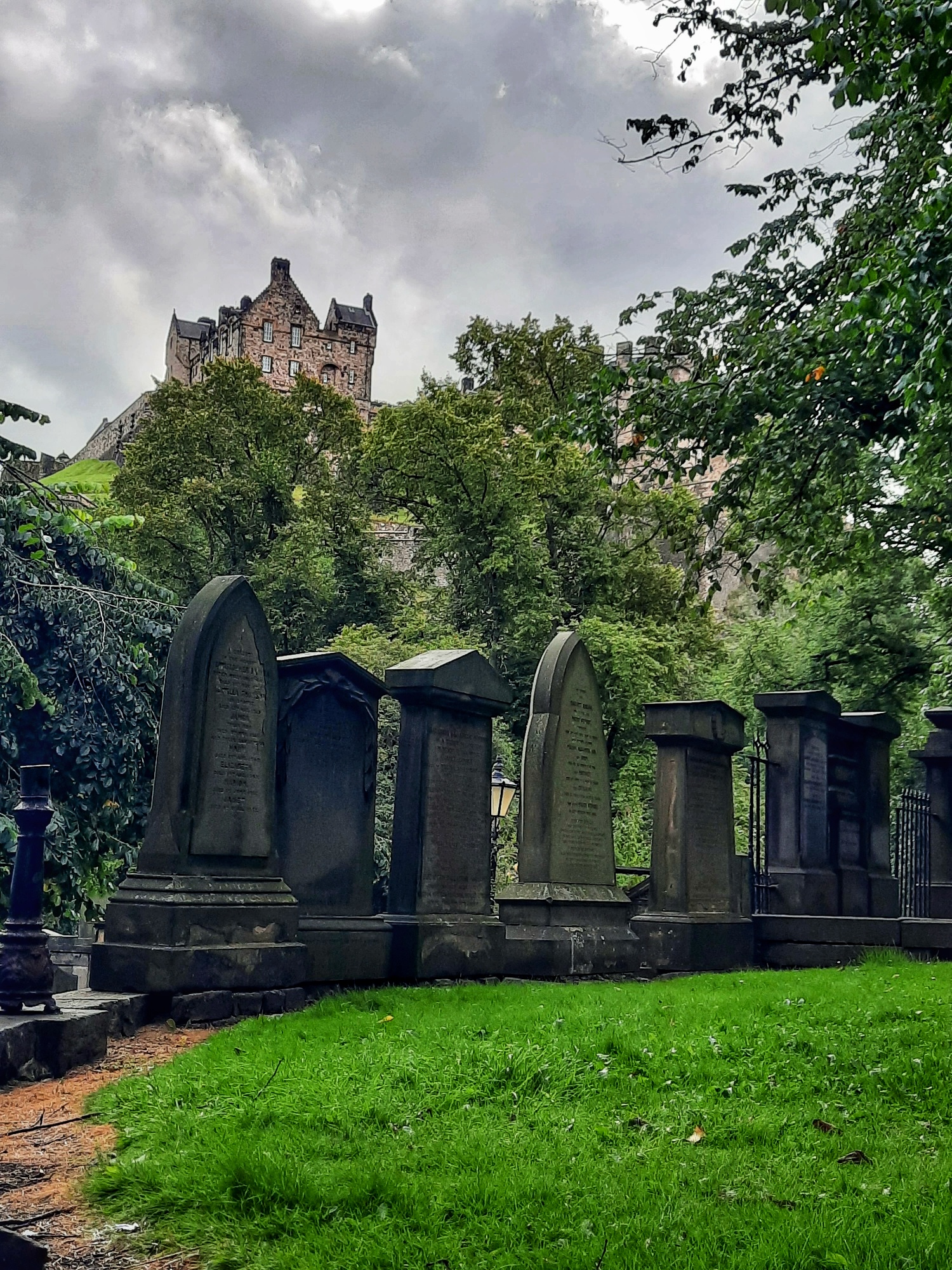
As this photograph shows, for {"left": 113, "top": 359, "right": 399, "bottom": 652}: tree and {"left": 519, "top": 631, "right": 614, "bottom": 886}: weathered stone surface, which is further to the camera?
{"left": 113, "top": 359, "right": 399, "bottom": 652}: tree

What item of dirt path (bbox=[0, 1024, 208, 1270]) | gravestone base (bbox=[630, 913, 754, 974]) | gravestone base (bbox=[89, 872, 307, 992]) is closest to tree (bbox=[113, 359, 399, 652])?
gravestone base (bbox=[630, 913, 754, 974])

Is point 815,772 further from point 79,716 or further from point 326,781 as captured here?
point 79,716

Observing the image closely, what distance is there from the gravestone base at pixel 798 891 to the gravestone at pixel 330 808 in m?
6.13

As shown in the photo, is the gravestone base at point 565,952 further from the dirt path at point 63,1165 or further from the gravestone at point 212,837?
the dirt path at point 63,1165

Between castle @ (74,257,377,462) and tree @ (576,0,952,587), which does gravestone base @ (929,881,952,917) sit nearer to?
tree @ (576,0,952,587)

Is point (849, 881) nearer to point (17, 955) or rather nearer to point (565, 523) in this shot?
point (17, 955)

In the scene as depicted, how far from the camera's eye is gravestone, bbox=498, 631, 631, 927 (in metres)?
11.2

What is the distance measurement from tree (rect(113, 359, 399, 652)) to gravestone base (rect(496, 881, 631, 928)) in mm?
25044

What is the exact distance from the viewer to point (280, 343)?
95.1 m

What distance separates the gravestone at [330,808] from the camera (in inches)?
367

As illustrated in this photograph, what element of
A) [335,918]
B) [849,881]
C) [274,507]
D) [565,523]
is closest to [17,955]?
[335,918]

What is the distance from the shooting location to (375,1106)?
16.8ft

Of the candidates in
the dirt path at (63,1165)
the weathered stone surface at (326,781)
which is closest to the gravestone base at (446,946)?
the weathered stone surface at (326,781)

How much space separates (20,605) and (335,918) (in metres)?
7.59
